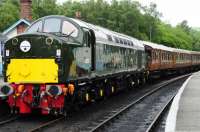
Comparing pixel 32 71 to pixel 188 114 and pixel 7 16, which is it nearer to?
pixel 188 114

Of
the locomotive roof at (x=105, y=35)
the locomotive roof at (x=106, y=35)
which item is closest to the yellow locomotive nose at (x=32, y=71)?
the locomotive roof at (x=105, y=35)

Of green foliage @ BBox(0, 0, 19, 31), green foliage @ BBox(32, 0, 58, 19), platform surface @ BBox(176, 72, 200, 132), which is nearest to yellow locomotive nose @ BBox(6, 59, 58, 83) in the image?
platform surface @ BBox(176, 72, 200, 132)

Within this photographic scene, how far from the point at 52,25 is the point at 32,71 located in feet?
7.37

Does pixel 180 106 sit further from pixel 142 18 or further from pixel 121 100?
pixel 142 18

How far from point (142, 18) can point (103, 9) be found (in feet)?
30.0

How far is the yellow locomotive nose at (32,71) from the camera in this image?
15.1 meters

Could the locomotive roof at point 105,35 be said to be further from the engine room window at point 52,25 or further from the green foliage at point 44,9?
the green foliage at point 44,9

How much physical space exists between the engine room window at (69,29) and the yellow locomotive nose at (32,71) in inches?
75.2

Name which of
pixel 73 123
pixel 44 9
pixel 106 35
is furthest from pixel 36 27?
pixel 44 9

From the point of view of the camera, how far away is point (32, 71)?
15.2m

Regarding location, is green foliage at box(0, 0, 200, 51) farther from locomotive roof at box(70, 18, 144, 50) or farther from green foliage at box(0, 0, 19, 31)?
locomotive roof at box(70, 18, 144, 50)

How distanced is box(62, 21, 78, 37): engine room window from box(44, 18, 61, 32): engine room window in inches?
7.4

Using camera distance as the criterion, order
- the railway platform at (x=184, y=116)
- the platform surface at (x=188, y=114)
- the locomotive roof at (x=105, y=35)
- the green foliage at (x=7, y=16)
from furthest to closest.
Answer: the green foliage at (x=7, y=16), the locomotive roof at (x=105, y=35), the platform surface at (x=188, y=114), the railway platform at (x=184, y=116)

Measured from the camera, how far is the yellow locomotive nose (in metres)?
15.1
